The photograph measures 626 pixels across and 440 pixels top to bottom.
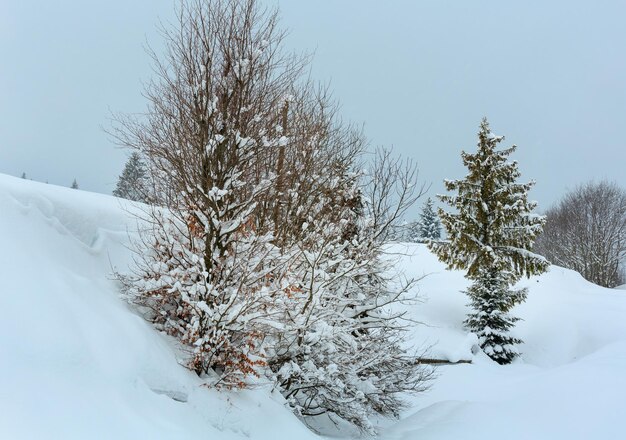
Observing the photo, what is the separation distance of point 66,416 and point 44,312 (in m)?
0.97

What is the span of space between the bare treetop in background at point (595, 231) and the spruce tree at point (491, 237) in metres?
18.3

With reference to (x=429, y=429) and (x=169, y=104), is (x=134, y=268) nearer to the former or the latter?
(x=169, y=104)

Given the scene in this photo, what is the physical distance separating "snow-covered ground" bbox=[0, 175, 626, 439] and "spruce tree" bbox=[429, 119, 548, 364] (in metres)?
6.76

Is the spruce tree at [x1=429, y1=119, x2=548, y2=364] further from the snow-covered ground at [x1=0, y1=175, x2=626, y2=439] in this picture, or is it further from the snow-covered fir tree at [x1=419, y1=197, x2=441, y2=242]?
the snow-covered fir tree at [x1=419, y1=197, x2=441, y2=242]

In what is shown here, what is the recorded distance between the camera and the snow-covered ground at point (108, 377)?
2814mm

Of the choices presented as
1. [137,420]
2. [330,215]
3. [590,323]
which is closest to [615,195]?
[590,323]

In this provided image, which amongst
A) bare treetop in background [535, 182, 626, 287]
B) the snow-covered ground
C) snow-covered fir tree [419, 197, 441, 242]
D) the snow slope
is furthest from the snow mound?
snow-covered fir tree [419, 197, 441, 242]

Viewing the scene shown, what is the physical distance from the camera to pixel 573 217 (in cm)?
3111

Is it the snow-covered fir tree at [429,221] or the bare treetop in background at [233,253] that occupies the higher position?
the snow-covered fir tree at [429,221]

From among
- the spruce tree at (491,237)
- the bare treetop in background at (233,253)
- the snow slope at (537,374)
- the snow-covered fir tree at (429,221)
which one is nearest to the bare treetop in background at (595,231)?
the snow slope at (537,374)

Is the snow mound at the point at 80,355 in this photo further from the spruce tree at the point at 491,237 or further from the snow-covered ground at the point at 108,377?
the spruce tree at the point at 491,237

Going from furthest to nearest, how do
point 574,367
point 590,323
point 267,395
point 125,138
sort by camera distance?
point 590,323
point 574,367
point 125,138
point 267,395

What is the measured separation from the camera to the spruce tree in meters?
15.2

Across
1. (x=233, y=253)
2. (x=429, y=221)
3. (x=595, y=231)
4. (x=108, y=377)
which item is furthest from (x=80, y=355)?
(x=429, y=221)
